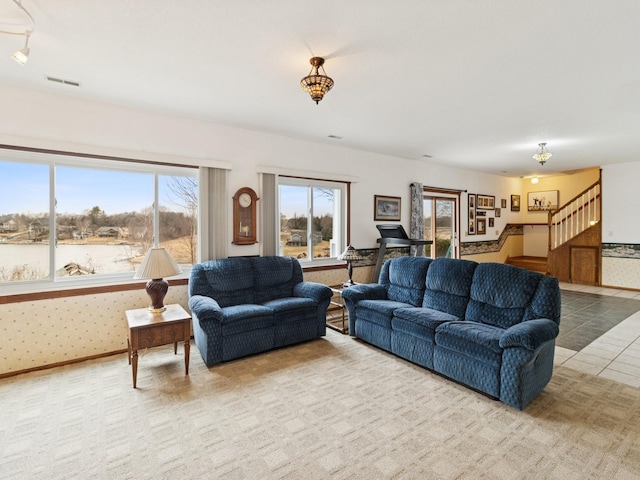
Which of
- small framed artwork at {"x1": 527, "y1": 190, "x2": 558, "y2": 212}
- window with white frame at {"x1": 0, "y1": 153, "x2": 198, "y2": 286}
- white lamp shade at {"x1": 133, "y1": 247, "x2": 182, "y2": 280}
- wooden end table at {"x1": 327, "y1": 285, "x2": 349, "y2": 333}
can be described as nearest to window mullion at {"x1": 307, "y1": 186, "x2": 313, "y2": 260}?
wooden end table at {"x1": 327, "y1": 285, "x2": 349, "y2": 333}

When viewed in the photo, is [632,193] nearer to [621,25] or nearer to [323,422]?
A: [621,25]

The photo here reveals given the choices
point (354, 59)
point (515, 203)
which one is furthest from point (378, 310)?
point (515, 203)

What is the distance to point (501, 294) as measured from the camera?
324 centimetres

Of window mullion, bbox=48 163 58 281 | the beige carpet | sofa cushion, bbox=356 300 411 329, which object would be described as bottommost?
the beige carpet

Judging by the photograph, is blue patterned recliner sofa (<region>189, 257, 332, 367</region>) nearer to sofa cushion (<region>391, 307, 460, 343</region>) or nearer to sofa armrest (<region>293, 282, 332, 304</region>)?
sofa armrest (<region>293, 282, 332, 304</region>)

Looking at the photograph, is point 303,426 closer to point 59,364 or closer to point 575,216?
point 59,364

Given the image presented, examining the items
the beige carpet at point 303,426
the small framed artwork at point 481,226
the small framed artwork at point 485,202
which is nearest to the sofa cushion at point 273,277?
the beige carpet at point 303,426

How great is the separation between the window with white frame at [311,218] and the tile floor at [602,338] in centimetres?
348

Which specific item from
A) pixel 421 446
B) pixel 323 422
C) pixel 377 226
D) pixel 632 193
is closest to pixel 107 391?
pixel 323 422

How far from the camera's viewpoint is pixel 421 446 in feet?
7.27

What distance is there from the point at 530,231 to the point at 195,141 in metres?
9.69

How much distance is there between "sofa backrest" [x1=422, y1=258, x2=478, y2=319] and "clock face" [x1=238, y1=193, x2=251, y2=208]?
2601 mm

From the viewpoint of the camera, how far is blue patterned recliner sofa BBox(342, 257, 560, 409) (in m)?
2.67

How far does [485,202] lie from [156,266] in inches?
316
